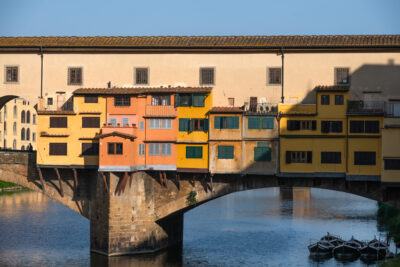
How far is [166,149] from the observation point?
167 ft

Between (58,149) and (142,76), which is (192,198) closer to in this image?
(142,76)

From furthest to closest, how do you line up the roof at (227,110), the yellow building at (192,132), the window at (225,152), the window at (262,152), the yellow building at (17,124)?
the yellow building at (17,124), the yellow building at (192,132), the window at (225,152), the roof at (227,110), the window at (262,152)

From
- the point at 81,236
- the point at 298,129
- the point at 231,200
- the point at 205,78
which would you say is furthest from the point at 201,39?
the point at 231,200

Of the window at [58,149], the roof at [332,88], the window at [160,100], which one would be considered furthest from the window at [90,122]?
the roof at [332,88]

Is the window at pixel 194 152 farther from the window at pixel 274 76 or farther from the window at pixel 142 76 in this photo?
the window at pixel 274 76

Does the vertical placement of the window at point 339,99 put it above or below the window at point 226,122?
above

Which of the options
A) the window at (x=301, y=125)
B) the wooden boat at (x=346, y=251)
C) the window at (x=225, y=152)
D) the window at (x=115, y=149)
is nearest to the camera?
the window at (x=301, y=125)

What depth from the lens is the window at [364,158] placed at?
47.8m

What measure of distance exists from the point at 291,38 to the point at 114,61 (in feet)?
45.5

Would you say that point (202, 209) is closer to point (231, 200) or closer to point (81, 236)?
point (231, 200)

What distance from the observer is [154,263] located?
4941cm

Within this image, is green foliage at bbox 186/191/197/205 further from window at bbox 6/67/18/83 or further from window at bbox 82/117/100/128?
window at bbox 6/67/18/83

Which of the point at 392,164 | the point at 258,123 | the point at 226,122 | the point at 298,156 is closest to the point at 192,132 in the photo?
the point at 226,122

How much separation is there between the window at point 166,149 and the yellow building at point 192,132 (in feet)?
2.21
